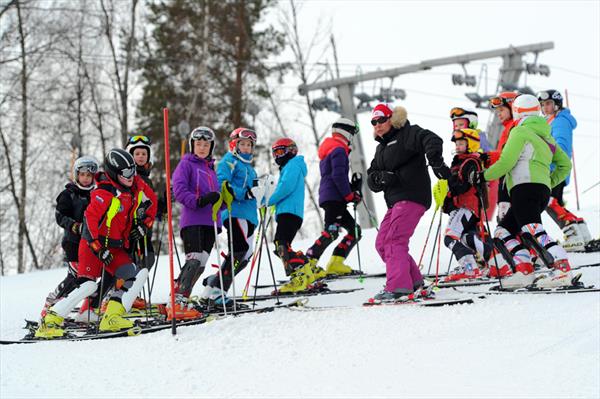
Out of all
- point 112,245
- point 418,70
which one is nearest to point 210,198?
point 112,245

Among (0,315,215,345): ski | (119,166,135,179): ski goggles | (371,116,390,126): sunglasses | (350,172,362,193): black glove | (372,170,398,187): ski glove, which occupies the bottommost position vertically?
(0,315,215,345): ski

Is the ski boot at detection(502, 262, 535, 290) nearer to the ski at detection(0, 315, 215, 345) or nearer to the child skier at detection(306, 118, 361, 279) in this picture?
the child skier at detection(306, 118, 361, 279)

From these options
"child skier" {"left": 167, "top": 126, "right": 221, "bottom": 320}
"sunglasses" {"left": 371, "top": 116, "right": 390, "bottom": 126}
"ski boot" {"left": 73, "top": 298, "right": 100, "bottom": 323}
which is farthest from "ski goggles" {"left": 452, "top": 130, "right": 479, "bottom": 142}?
"ski boot" {"left": 73, "top": 298, "right": 100, "bottom": 323}

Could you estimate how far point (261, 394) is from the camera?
15.2 feet

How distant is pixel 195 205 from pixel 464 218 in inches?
114

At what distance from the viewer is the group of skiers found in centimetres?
665

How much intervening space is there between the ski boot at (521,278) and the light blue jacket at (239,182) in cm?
255

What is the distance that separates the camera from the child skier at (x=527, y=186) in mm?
6602

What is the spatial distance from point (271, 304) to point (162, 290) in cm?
301

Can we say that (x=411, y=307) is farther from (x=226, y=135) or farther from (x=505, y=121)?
(x=226, y=135)

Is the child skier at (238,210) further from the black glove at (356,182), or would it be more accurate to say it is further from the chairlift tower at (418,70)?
the chairlift tower at (418,70)

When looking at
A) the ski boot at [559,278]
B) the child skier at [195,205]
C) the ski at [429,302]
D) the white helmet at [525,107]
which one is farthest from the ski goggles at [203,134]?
the ski boot at [559,278]

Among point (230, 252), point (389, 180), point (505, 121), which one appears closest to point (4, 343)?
point (230, 252)

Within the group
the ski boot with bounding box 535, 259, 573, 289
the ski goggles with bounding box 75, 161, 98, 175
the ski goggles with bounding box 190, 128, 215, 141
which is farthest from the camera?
the ski goggles with bounding box 75, 161, 98, 175
